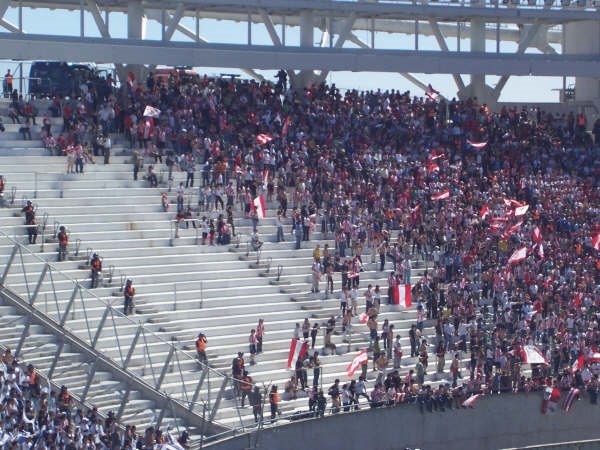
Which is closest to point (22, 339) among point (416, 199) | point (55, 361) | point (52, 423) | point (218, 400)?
point (55, 361)

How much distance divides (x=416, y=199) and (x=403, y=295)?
4.99m

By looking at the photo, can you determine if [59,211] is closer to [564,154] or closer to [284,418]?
[284,418]

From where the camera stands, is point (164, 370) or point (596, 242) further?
point (596, 242)

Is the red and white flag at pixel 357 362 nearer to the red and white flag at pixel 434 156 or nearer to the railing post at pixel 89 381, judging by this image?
the railing post at pixel 89 381

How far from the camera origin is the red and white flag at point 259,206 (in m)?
40.6

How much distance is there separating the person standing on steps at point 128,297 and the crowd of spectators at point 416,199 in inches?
171

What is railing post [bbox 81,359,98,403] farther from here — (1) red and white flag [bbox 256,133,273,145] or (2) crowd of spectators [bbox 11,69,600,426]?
(1) red and white flag [bbox 256,133,273,145]

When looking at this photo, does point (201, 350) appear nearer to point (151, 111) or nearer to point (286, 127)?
point (151, 111)

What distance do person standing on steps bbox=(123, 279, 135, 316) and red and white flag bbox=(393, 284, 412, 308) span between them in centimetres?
698

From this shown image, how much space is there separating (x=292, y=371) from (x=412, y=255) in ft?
23.9

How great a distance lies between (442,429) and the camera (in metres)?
37.5

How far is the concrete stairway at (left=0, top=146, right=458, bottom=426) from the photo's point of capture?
34469 millimetres

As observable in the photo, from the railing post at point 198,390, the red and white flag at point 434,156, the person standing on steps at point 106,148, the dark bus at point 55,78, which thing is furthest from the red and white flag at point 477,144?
the railing post at point 198,390

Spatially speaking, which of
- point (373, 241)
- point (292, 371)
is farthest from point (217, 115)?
point (292, 371)
